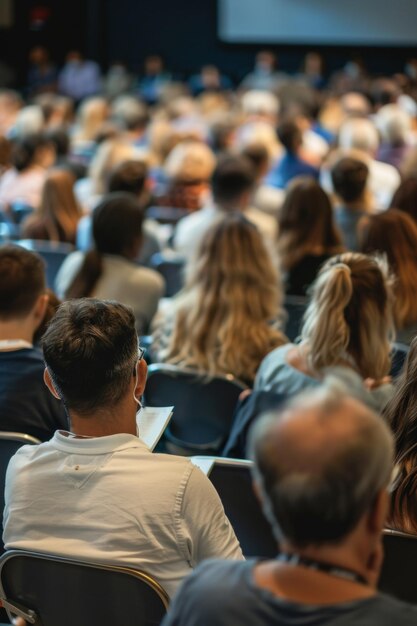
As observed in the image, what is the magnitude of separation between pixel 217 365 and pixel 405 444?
1.28m

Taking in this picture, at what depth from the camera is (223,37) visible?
57.2 feet

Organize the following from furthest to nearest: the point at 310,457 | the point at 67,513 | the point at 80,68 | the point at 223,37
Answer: the point at 223,37
the point at 80,68
the point at 67,513
the point at 310,457

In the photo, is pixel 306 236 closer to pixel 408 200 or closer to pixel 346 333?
pixel 408 200

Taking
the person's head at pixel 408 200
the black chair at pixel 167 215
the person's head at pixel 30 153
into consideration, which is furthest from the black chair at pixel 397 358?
the person's head at pixel 30 153

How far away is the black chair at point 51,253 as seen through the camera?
4.85m

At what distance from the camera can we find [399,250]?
12.6 ft

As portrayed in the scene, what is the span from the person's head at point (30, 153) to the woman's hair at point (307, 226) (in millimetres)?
2885

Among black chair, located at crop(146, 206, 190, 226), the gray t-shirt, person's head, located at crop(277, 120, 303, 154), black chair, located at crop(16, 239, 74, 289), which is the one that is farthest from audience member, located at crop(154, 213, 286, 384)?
person's head, located at crop(277, 120, 303, 154)

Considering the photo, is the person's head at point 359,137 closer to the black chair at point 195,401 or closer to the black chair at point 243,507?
the black chair at point 195,401

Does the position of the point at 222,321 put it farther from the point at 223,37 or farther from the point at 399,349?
the point at 223,37

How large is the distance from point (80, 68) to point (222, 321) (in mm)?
13697

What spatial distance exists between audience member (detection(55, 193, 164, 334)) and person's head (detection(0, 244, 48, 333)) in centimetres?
94

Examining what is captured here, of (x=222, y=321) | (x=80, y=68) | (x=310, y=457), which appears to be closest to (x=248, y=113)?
(x=80, y=68)

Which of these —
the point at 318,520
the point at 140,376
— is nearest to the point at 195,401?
the point at 140,376
